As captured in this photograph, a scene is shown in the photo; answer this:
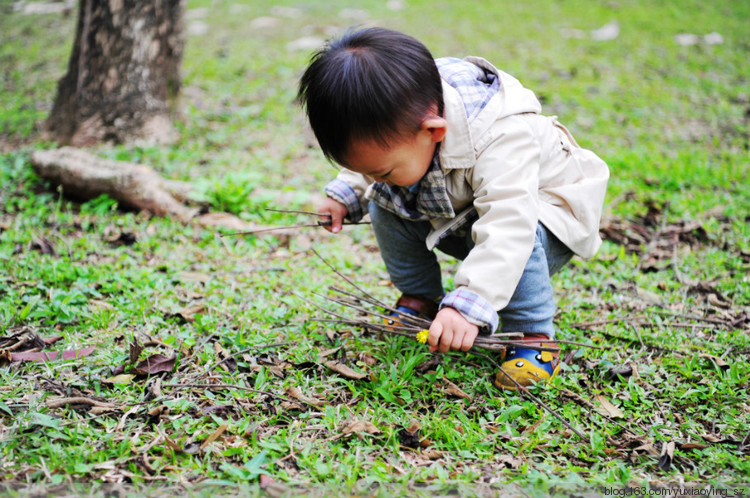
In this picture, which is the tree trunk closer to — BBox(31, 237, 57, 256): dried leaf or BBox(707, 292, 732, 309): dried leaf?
BBox(31, 237, 57, 256): dried leaf

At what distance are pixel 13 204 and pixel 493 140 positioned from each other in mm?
2871

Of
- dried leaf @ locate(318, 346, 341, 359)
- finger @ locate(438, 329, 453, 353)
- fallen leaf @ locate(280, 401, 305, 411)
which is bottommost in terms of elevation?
dried leaf @ locate(318, 346, 341, 359)

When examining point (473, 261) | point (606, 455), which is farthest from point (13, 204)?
point (606, 455)

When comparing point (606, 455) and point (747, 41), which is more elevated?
point (747, 41)

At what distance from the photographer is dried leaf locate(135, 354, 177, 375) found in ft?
6.57

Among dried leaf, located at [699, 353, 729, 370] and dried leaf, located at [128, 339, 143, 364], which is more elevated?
dried leaf, located at [699, 353, 729, 370]

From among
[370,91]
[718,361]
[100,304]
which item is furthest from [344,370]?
[718,361]

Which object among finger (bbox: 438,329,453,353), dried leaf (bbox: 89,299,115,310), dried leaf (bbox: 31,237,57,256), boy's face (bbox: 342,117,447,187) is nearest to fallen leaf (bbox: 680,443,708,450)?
finger (bbox: 438,329,453,353)

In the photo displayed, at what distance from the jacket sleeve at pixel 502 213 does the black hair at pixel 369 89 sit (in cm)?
26

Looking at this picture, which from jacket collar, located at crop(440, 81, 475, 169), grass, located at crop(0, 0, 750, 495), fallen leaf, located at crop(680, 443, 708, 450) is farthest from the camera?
jacket collar, located at crop(440, 81, 475, 169)

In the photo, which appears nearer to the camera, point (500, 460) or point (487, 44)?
point (500, 460)

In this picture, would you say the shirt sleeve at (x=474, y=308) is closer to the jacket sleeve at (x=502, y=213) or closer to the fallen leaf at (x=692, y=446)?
the jacket sleeve at (x=502, y=213)

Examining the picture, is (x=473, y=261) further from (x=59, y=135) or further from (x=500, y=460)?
(x=59, y=135)

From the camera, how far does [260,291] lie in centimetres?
267
